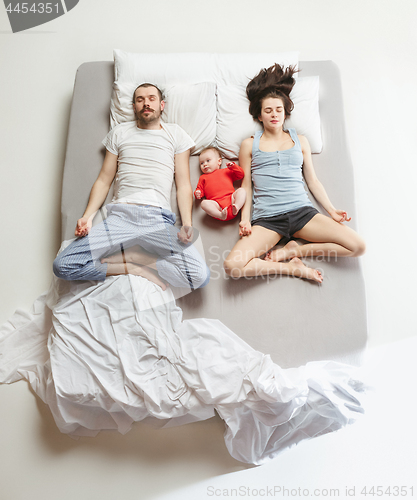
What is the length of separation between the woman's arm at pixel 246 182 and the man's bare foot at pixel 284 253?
0.15 metres

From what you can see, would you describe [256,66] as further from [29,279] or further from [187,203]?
[29,279]

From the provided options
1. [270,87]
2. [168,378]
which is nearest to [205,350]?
[168,378]

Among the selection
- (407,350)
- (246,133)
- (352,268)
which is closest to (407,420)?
(407,350)

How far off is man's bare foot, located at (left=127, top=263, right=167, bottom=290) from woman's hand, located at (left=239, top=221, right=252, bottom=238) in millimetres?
420

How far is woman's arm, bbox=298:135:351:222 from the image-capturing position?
5.51 feet

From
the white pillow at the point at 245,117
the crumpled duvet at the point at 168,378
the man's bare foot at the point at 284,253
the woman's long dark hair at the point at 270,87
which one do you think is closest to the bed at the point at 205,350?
the crumpled duvet at the point at 168,378

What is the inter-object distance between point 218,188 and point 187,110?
1.52 feet

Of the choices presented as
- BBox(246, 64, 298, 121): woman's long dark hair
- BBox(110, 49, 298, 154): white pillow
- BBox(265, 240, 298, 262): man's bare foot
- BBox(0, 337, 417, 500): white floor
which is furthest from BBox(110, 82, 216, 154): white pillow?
BBox(0, 337, 417, 500): white floor

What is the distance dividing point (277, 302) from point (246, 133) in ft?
2.86

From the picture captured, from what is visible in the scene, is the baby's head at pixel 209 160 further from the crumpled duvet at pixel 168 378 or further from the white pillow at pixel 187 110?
the crumpled duvet at pixel 168 378

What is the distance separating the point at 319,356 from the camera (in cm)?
151

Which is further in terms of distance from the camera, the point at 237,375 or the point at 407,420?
the point at 407,420

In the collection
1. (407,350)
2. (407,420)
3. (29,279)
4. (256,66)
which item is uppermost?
(256,66)

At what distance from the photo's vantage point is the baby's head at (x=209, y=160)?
5.78 ft
